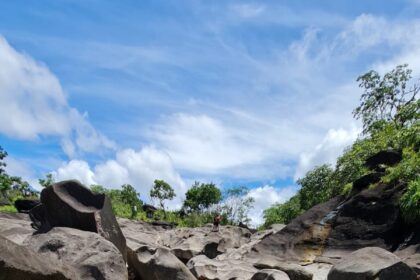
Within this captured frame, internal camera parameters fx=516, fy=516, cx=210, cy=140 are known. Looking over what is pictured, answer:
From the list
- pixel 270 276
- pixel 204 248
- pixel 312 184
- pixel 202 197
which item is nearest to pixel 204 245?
pixel 204 248

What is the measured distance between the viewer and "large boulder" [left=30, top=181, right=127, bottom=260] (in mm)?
9359

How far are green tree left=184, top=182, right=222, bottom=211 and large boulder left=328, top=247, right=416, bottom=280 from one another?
3610 cm

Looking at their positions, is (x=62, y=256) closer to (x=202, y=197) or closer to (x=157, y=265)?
(x=157, y=265)

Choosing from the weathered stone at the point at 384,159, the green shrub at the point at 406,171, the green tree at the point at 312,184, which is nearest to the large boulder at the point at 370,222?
the green shrub at the point at 406,171

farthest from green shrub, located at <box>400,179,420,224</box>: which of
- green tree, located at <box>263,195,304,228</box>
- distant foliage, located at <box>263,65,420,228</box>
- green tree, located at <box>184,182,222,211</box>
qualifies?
green tree, located at <box>184,182,222,211</box>

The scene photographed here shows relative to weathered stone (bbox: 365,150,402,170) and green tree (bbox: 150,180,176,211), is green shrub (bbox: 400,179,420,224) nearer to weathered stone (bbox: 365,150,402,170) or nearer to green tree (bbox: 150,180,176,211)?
weathered stone (bbox: 365,150,402,170)

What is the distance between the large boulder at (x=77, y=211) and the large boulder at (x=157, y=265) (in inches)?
20.6

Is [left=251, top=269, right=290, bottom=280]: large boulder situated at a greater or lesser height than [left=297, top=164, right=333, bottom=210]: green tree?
lesser

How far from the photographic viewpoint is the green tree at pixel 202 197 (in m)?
44.8

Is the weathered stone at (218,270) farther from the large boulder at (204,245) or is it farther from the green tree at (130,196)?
the green tree at (130,196)

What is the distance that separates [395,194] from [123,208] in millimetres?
27039

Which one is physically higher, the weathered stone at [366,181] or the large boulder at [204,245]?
the weathered stone at [366,181]

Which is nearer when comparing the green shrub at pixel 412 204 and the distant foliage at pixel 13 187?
the green shrub at pixel 412 204

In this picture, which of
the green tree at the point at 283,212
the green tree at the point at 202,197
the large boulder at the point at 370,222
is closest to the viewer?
the large boulder at the point at 370,222
